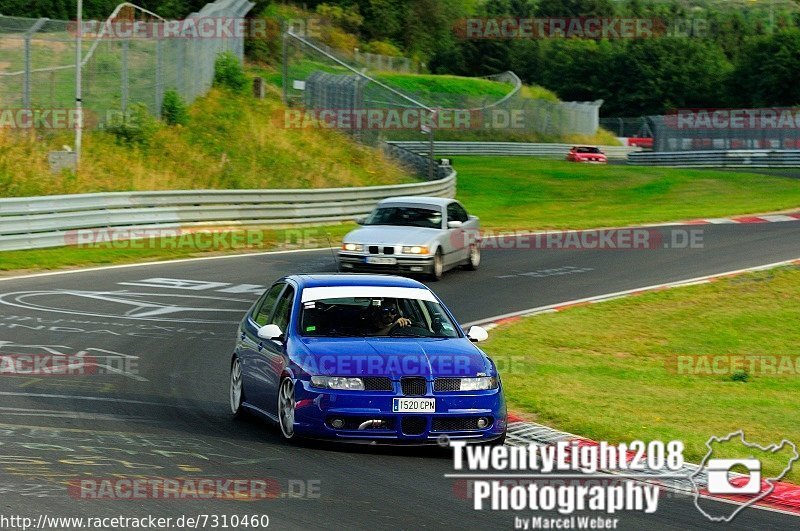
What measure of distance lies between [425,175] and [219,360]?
29563mm

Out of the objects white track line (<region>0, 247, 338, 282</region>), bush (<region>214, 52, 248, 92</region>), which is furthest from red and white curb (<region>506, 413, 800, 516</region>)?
bush (<region>214, 52, 248, 92</region>)

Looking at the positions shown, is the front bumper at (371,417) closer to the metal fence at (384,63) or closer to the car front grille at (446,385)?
the car front grille at (446,385)

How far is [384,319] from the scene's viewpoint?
11.2 meters

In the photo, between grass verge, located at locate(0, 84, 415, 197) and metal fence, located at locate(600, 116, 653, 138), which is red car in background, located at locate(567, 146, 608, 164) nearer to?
metal fence, located at locate(600, 116, 653, 138)

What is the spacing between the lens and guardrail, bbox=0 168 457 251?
24.9 m

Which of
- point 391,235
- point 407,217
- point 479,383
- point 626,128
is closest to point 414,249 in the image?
point 391,235

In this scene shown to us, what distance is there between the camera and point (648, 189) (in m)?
48.2

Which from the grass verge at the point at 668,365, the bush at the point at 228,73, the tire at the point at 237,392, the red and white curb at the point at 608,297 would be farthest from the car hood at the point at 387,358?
the bush at the point at 228,73

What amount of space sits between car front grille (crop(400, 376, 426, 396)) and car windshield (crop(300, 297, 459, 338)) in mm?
924

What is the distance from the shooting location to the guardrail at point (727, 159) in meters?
64.1

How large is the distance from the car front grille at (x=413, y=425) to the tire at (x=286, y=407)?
888mm

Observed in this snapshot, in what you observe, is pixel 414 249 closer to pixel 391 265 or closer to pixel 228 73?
pixel 391 265

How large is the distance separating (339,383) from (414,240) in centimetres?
1285

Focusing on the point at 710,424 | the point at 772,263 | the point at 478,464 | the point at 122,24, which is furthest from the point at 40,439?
the point at 122,24
